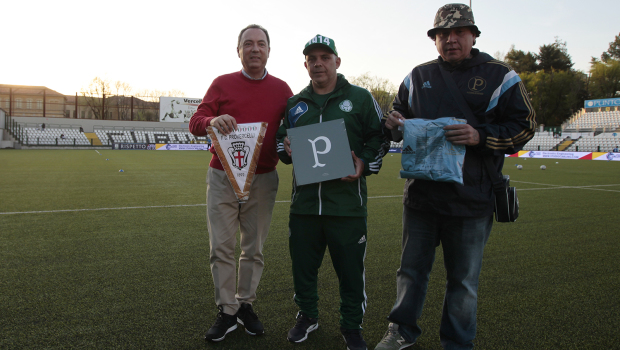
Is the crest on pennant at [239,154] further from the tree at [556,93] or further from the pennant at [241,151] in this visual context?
the tree at [556,93]

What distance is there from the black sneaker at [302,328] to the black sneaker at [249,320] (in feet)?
0.68

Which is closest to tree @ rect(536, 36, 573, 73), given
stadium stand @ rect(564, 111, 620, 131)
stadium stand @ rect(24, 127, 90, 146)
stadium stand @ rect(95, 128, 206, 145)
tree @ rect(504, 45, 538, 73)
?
tree @ rect(504, 45, 538, 73)

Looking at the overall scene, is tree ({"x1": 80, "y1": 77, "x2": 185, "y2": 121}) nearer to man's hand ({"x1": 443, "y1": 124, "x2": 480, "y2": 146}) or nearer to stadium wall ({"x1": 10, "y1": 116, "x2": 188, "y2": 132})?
stadium wall ({"x1": 10, "y1": 116, "x2": 188, "y2": 132})

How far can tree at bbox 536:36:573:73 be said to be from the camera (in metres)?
62.2

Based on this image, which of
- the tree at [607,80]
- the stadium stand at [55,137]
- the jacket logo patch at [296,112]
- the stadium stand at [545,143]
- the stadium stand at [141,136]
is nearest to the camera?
the jacket logo patch at [296,112]

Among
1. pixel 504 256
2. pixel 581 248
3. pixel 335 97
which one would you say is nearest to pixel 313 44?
pixel 335 97

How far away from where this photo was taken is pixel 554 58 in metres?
Answer: 62.4

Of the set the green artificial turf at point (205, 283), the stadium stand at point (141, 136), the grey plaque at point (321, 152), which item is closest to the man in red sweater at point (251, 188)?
the green artificial turf at point (205, 283)

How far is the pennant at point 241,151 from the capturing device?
9.21 ft

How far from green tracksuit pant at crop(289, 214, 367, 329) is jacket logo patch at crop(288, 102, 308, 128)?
26.0 inches

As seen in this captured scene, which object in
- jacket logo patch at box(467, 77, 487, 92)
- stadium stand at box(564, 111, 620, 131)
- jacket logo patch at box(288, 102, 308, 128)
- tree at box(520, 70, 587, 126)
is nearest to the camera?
jacket logo patch at box(467, 77, 487, 92)

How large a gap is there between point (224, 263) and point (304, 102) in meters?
1.27

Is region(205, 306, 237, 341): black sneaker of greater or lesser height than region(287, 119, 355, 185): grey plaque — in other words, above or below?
below

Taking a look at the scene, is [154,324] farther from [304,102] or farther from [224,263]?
[304,102]
